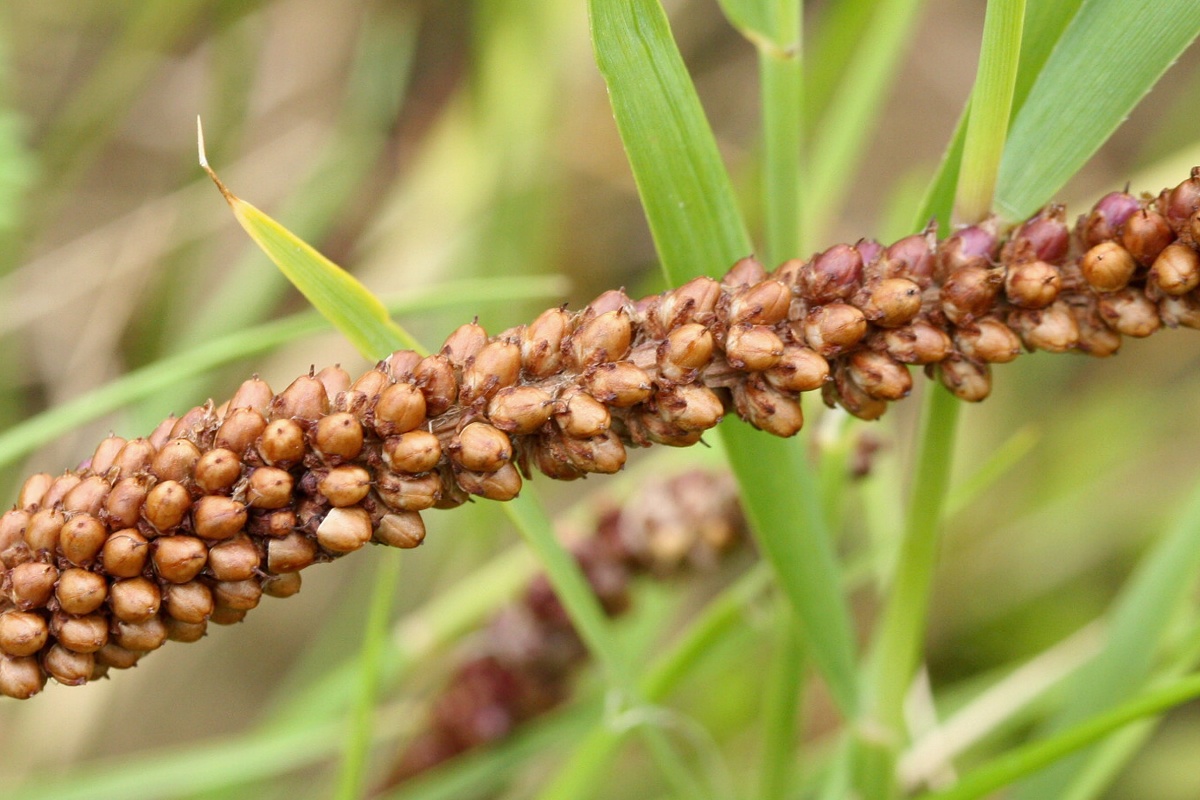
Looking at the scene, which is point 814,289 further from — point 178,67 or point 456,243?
point 178,67

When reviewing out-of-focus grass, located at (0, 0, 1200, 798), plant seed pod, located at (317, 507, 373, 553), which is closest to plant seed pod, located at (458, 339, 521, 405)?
plant seed pod, located at (317, 507, 373, 553)

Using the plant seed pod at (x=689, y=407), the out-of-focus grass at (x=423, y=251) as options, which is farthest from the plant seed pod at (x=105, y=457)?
the out-of-focus grass at (x=423, y=251)

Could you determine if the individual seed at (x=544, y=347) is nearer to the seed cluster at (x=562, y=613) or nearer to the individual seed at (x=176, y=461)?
the individual seed at (x=176, y=461)

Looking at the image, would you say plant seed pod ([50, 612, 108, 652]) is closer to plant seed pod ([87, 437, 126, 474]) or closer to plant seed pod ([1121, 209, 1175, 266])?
plant seed pod ([87, 437, 126, 474])

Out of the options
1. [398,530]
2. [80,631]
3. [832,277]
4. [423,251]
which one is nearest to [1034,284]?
[832,277]

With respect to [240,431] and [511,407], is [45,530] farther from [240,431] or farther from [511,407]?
[511,407]

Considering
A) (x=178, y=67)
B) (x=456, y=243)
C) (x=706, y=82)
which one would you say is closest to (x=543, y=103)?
(x=456, y=243)
